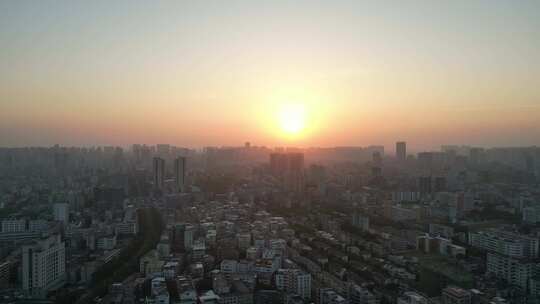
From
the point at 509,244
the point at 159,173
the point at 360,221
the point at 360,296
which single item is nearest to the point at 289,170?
the point at 159,173

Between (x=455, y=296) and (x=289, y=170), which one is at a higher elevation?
(x=289, y=170)

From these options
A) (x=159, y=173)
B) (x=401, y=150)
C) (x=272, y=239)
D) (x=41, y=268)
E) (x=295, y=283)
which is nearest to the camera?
(x=295, y=283)

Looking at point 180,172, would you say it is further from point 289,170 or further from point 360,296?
point 360,296

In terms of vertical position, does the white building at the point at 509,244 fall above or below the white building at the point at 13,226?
above

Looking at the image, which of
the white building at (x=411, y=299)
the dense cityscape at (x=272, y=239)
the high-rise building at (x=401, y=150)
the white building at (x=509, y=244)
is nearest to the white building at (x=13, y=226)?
the dense cityscape at (x=272, y=239)

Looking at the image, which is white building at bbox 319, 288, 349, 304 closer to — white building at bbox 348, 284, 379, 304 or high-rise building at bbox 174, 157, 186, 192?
white building at bbox 348, 284, 379, 304

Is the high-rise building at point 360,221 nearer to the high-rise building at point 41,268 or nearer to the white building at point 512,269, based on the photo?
the white building at point 512,269

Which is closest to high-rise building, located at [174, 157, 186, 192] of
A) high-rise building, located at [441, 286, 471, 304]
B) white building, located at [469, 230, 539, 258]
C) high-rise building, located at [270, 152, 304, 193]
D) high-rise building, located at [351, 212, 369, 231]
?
high-rise building, located at [270, 152, 304, 193]
